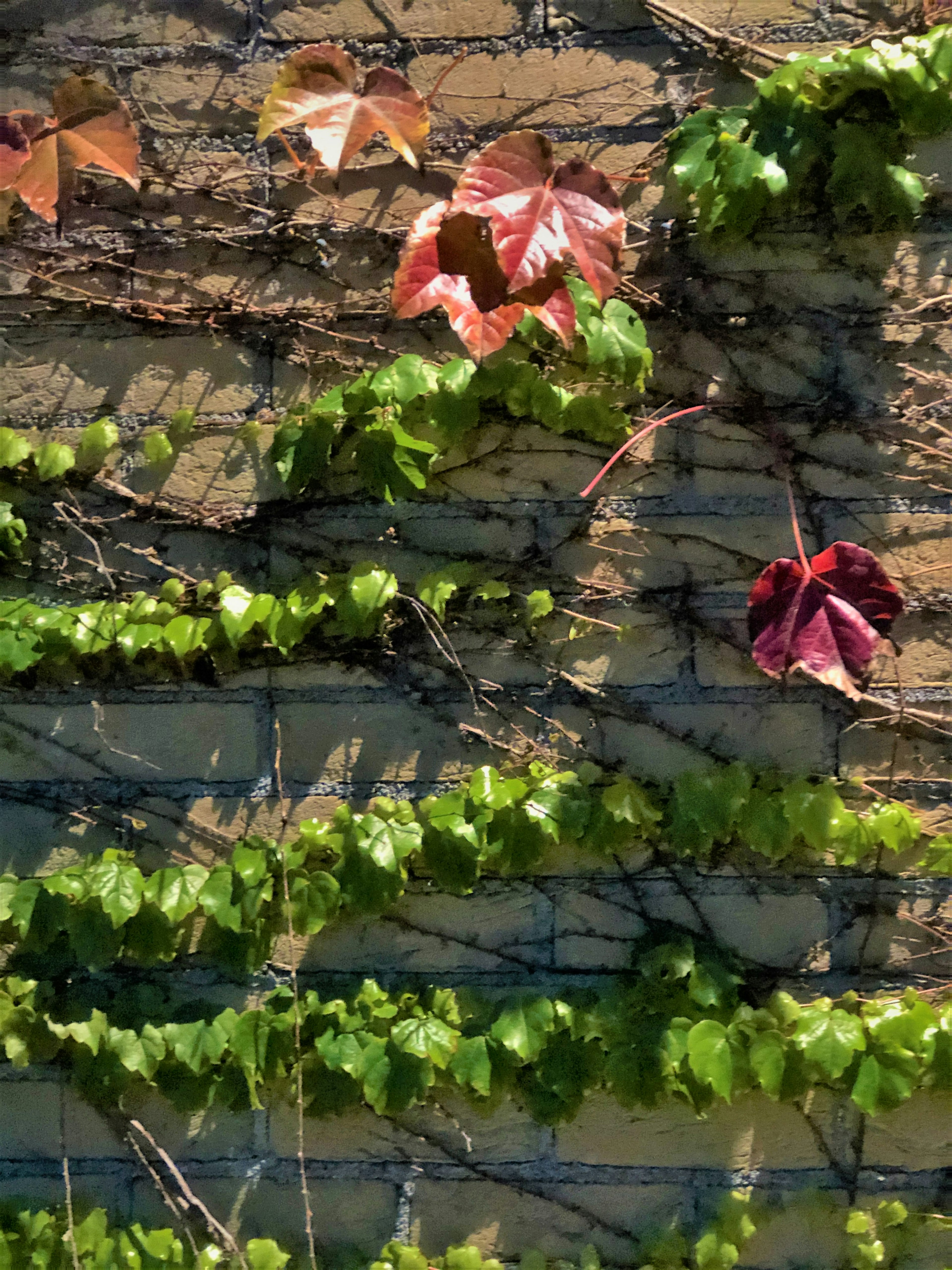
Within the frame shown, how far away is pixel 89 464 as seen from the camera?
166cm

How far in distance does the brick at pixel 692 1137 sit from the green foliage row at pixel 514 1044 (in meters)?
0.05

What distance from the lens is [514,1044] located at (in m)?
1.49

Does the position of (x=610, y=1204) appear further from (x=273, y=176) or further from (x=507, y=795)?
(x=273, y=176)

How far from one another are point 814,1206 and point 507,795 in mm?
872

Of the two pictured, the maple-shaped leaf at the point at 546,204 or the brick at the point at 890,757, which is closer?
the maple-shaped leaf at the point at 546,204

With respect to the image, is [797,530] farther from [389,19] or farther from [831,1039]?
[389,19]

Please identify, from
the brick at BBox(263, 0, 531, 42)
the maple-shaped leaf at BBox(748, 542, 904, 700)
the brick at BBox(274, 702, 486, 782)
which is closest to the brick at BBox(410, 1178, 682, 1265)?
the brick at BBox(274, 702, 486, 782)

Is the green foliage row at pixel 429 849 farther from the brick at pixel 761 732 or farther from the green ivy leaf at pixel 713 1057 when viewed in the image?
the green ivy leaf at pixel 713 1057

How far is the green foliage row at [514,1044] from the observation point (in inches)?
A: 58.2

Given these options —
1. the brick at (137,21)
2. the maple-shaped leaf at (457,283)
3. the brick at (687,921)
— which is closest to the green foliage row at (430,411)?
the maple-shaped leaf at (457,283)

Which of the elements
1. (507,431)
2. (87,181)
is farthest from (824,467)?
(87,181)

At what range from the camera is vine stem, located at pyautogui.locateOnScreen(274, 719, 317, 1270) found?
1540 millimetres

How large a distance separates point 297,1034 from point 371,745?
494mm

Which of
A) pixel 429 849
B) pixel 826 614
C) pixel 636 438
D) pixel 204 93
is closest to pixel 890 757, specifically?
pixel 826 614
